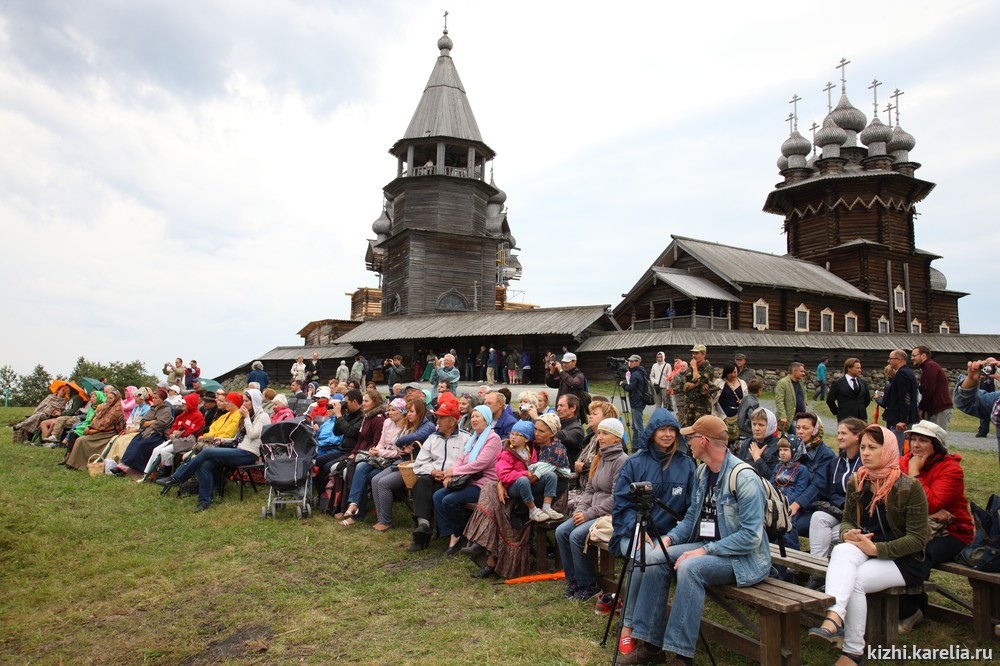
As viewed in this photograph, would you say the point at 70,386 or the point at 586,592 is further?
the point at 70,386

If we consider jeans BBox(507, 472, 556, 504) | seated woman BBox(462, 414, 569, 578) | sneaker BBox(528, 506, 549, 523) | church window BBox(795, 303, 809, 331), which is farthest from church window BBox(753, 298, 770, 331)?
sneaker BBox(528, 506, 549, 523)

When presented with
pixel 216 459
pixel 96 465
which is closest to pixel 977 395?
pixel 216 459

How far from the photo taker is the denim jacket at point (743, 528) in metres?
4.49

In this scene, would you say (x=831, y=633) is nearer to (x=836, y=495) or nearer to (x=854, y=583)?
(x=854, y=583)

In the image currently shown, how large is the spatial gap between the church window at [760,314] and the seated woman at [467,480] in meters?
30.0

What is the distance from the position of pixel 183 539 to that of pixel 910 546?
7.19m

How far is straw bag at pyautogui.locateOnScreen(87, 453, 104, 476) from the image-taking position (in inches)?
451

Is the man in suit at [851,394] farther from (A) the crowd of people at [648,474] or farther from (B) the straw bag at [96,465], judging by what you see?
(B) the straw bag at [96,465]

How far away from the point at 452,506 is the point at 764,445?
3.33 m

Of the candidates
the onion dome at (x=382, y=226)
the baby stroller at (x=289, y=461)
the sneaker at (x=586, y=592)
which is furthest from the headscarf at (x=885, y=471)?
the onion dome at (x=382, y=226)

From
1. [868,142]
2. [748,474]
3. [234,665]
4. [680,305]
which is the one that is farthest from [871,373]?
[234,665]

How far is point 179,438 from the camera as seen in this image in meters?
10.7

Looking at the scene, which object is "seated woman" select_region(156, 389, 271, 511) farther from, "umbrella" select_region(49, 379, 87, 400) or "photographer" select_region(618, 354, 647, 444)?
"umbrella" select_region(49, 379, 87, 400)

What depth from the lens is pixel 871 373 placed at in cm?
2788
